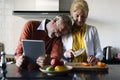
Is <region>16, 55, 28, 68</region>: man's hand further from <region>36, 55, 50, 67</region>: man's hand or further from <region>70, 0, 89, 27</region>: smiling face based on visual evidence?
<region>70, 0, 89, 27</region>: smiling face

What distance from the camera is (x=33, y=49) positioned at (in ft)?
5.87

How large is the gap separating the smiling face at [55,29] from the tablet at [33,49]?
0.25 m

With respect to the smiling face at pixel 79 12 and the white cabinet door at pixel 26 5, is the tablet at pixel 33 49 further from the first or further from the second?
the white cabinet door at pixel 26 5

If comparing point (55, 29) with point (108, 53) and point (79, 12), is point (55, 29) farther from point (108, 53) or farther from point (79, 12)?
point (108, 53)

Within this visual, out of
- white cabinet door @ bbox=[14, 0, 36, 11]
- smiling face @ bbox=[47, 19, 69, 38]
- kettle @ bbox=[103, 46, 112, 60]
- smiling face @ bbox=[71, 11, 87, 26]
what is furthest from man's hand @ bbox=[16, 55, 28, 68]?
kettle @ bbox=[103, 46, 112, 60]

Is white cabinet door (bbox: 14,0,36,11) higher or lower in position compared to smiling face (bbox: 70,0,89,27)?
higher

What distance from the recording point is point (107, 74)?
174 centimetres

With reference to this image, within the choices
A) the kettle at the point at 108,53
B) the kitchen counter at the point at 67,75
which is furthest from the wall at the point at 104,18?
the kitchen counter at the point at 67,75

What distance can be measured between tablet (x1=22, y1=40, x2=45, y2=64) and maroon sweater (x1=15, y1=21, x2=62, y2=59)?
0.16 m

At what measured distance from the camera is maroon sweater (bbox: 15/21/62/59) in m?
2.02

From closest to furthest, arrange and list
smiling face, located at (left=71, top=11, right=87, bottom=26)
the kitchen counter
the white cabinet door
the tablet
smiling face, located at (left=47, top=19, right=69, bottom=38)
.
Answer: the kitchen counter < the tablet < smiling face, located at (left=47, top=19, right=69, bottom=38) < smiling face, located at (left=71, top=11, right=87, bottom=26) < the white cabinet door

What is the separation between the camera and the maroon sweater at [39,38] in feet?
6.61

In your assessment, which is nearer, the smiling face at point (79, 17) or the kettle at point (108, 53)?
the smiling face at point (79, 17)

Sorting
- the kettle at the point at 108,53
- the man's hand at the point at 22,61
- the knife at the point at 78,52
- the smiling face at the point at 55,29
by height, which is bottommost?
the kettle at the point at 108,53
